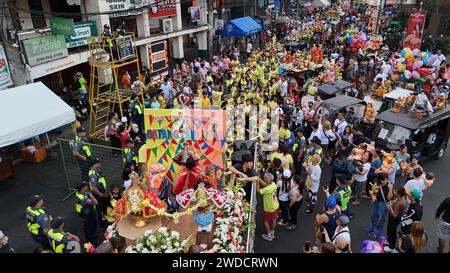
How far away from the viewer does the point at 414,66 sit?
17.0 m

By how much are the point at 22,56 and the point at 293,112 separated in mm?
9477

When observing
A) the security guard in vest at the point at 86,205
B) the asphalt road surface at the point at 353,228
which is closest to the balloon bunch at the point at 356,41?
the asphalt road surface at the point at 353,228

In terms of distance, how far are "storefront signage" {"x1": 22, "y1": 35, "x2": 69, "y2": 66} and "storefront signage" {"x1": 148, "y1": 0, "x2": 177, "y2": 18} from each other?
740 cm

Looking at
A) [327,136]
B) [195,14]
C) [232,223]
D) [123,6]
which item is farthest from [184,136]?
[195,14]

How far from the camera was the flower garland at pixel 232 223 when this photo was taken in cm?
536

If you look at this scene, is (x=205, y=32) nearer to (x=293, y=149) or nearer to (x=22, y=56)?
(x=22, y=56)

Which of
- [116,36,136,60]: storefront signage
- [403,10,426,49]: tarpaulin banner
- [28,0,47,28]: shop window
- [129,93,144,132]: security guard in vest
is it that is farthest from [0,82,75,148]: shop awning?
[403,10,426,49]: tarpaulin banner

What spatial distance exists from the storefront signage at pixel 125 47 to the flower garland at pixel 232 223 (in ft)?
25.6

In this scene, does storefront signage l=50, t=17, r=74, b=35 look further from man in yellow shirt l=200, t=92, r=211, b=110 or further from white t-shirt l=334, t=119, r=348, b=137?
white t-shirt l=334, t=119, r=348, b=137

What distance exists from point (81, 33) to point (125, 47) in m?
4.36

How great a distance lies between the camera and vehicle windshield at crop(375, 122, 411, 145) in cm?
1021

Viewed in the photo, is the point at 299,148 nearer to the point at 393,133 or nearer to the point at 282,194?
the point at 282,194
